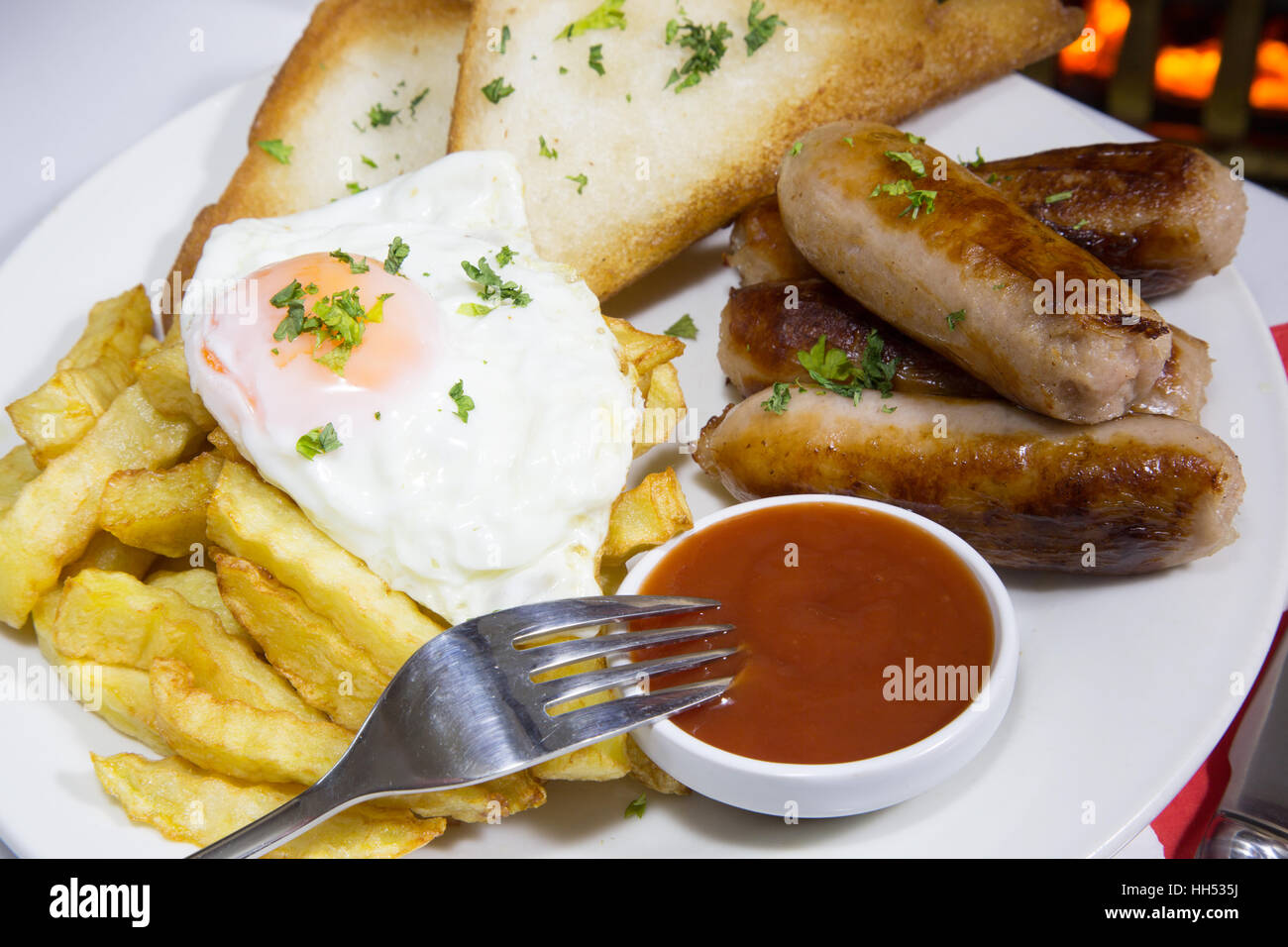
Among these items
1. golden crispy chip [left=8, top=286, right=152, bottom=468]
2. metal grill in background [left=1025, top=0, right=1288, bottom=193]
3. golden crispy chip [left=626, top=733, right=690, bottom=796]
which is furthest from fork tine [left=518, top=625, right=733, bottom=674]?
metal grill in background [left=1025, top=0, right=1288, bottom=193]

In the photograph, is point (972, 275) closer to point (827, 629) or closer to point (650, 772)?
point (827, 629)

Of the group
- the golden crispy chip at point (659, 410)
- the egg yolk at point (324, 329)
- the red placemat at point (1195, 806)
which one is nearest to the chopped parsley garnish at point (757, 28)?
the golden crispy chip at point (659, 410)

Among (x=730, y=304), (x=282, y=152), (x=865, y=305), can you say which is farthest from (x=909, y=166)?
(x=282, y=152)

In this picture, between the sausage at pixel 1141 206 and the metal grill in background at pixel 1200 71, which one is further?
the metal grill in background at pixel 1200 71

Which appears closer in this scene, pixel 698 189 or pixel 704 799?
pixel 704 799

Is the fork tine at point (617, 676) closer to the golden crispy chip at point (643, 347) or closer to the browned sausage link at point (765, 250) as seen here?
the golden crispy chip at point (643, 347)
